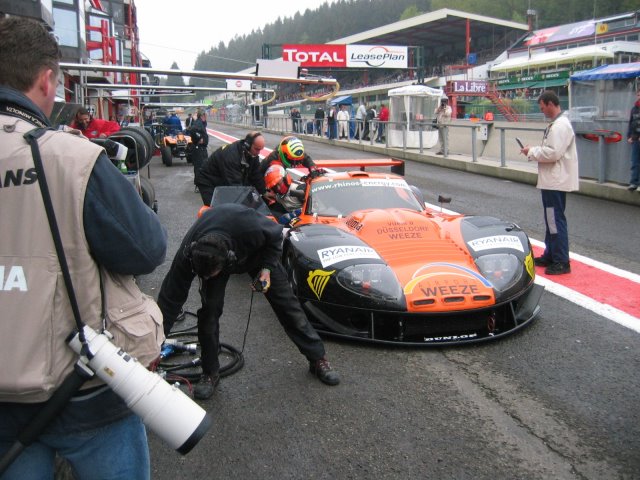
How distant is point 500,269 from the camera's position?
15.7ft

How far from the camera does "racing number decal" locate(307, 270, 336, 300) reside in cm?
460

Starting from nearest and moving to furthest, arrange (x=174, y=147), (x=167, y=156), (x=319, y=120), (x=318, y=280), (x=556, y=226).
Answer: (x=318, y=280), (x=556, y=226), (x=167, y=156), (x=174, y=147), (x=319, y=120)

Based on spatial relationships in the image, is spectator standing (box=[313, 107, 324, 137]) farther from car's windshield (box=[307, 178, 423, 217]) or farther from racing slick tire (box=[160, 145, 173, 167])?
car's windshield (box=[307, 178, 423, 217])

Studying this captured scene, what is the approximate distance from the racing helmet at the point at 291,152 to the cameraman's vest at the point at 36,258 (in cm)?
615

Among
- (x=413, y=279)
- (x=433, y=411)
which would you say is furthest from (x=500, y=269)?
(x=433, y=411)

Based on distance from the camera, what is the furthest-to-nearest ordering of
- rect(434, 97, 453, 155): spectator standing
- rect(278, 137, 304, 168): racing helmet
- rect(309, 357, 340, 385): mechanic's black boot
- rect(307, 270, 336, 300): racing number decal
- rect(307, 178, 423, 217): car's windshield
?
rect(434, 97, 453, 155): spectator standing < rect(278, 137, 304, 168): racing helmet < rect(307, 178, 423, 217): car's windshield < rect(307, 270, 336, 300): racing number decal < rect(309, 357, 340, 385): mechanic's black boot

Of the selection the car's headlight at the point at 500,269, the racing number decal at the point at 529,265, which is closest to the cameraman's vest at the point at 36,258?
the car's headlight at the point at 500,269

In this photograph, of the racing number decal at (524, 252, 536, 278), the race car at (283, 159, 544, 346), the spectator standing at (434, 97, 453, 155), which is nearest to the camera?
the race car at (283, 159, 544, 346)

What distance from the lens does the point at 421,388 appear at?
150 inches

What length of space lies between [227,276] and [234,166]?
12.5 ft

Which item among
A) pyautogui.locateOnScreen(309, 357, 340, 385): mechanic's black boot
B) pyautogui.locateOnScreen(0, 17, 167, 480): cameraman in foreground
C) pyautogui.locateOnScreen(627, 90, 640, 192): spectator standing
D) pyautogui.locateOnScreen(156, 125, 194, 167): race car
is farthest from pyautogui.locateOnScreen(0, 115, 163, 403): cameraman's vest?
pyautogui.locateOnScreen(156, 125, 194, 167): race car

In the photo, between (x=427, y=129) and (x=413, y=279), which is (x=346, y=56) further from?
(x=413, y=279)

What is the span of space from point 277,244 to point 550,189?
3842 mm

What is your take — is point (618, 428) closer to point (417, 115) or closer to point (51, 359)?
point (51, 359)
